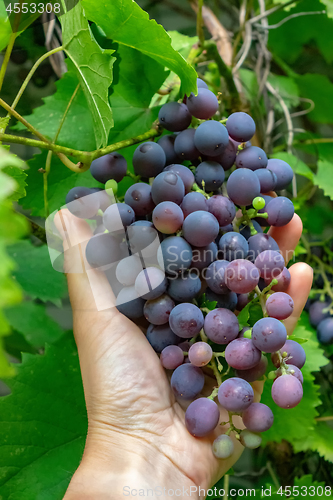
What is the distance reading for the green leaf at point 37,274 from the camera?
3.11 ft

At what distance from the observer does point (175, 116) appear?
64 centimetres

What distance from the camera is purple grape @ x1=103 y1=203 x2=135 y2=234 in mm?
575

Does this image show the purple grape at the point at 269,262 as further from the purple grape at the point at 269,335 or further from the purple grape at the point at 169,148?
the purple grape at the point at 169,148

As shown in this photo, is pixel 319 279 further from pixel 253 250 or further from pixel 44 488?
pixel 44 488

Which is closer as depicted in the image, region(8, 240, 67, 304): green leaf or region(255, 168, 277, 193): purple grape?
region(255, 168, 277, 193): purple grape

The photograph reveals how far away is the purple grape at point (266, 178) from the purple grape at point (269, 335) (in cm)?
24

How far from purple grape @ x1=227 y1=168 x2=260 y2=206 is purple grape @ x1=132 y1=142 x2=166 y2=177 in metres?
0.12

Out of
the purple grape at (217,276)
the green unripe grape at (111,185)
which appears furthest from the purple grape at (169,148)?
the purple grape at (217,276)

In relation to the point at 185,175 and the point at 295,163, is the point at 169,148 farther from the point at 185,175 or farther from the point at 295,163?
the point at 295,163

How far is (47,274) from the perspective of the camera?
0.99 m

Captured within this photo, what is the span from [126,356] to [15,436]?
309 millimetres

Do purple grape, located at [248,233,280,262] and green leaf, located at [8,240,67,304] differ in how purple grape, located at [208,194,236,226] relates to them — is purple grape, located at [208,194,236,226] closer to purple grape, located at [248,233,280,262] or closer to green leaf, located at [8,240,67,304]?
purple grape, located at [248,233,280,262]

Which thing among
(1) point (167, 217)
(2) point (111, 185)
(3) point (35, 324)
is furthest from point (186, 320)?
(3) point (35, 324)

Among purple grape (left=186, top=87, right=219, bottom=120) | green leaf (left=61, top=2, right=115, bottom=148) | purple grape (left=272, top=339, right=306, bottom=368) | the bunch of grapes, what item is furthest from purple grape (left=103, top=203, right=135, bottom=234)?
purple grape (left=272, top=339, right=306, bottom=368)
